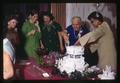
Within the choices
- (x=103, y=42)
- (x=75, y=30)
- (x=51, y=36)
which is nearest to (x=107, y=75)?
(x=103, y=42)

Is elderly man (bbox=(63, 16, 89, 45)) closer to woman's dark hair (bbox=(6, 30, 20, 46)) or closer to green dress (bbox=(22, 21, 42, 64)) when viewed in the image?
green dress (bbox=(22, 21, 42, 64))

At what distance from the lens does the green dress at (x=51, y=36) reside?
5.81 metres

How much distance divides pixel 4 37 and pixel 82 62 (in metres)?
1.05

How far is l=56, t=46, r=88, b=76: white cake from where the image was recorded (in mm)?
5812

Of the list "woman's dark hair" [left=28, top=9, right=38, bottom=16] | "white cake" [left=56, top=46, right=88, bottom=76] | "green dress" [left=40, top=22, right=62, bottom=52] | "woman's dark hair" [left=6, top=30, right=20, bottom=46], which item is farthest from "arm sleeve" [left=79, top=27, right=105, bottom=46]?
"woman's dark hair" [left=6, top=30, right=20, bottom=46]

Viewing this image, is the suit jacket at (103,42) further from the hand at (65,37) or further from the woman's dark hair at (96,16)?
the hand at (65,37)

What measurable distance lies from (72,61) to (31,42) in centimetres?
58

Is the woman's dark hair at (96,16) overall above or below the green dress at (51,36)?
above

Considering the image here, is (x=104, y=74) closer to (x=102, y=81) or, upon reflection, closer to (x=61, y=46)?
(x=102, y=81)

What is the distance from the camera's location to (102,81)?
5.86 meters

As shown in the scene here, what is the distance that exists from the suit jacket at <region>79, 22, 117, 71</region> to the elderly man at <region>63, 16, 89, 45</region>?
2.6 inches

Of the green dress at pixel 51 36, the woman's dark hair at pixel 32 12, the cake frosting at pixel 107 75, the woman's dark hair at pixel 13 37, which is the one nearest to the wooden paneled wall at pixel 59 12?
the green dress at pixel 51 36

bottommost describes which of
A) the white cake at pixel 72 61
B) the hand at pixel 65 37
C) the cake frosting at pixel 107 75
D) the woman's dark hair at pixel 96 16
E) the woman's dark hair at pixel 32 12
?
the cake frosting at pixel 107 75

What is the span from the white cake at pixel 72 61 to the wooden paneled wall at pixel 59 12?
0.35m
